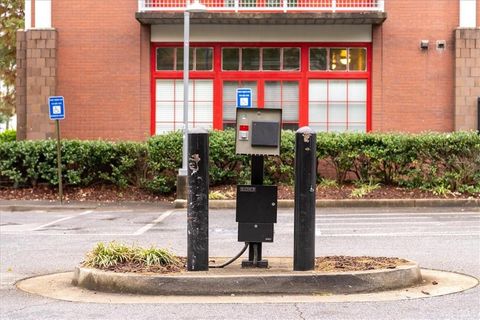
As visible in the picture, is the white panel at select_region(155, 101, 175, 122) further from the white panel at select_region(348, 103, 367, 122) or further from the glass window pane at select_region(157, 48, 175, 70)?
the white panel at select_region(348, 103, 367, 122)

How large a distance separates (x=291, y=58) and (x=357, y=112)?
264 centimetres

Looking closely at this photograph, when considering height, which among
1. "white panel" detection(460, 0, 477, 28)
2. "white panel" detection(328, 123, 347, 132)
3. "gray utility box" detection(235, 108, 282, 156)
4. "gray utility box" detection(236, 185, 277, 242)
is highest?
"white panel" detection(460, 0, 477, 28)

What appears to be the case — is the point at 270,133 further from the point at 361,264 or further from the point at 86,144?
the point at 86,144

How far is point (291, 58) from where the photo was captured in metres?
22.2

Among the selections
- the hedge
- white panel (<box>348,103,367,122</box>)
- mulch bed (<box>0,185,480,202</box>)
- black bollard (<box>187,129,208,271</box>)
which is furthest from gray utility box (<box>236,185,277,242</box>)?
white panel (<box>348,103,367,122</box>)

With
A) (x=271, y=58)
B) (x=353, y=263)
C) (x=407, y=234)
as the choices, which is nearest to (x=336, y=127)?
(x=271, y=58)

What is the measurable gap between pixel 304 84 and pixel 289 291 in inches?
609

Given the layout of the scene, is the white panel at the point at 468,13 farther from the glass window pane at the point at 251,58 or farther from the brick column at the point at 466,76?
the glass window pane at the point at 251,58

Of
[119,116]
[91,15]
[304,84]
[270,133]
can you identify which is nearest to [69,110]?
[119,116]

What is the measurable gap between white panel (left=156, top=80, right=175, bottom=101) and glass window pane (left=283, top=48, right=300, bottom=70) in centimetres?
357

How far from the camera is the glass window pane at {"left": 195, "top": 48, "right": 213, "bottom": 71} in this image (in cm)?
2214

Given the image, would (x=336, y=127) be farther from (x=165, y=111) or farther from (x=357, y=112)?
(x=165, y=111)

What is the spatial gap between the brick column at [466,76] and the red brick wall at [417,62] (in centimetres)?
24

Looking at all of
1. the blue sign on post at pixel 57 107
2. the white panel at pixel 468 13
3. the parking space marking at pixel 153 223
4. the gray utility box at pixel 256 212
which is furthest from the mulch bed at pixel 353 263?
the white panel at pixel 468 13
